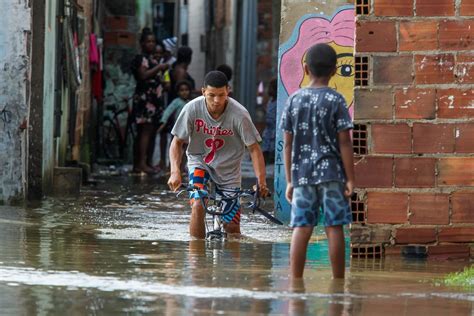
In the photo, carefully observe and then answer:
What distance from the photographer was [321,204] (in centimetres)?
923

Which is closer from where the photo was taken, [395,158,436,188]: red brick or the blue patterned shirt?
the blue patterned shirt

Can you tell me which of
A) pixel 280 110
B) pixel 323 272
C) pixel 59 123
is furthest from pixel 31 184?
pixel 323 272

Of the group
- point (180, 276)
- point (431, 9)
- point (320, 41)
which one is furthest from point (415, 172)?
point (320, 41)

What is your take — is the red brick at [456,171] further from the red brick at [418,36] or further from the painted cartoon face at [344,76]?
the painted cartoon face at [344,76]

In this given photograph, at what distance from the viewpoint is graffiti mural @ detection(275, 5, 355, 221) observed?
566 inches

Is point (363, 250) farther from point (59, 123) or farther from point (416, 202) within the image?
point (59, 123)

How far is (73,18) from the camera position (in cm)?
1958

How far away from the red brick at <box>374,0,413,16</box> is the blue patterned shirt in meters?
2.06

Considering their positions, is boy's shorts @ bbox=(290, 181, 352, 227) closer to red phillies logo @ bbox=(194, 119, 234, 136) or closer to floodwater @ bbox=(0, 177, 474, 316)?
floodwater @ bbox=(0, 177, 474, 316)

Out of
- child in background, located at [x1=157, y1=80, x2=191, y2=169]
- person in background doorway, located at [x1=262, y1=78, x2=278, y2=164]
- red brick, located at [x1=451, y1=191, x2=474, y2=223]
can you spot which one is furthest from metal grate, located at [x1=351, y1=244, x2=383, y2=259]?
person in background doorway, located at [x1=262, y1=78, x2=278, y2=164]

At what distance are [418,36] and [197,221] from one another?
8.27 feet

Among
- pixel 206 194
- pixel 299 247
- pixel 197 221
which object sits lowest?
pixel 197 221

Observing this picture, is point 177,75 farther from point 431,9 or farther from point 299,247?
point 299,247

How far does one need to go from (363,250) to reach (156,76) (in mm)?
11810
